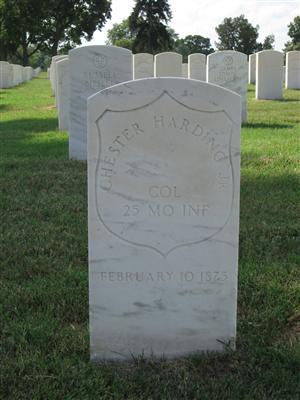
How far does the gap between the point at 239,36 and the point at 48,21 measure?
39392 millimetres

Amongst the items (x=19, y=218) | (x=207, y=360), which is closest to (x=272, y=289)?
(x=207, y=360)

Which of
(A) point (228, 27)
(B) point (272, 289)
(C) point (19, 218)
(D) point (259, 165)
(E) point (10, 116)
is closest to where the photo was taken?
(B) point (272, 289)

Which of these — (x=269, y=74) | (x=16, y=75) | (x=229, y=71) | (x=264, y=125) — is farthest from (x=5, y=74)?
(x=264, y=125)

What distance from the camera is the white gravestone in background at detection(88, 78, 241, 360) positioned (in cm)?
254

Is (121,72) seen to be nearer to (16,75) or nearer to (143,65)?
(143,65)

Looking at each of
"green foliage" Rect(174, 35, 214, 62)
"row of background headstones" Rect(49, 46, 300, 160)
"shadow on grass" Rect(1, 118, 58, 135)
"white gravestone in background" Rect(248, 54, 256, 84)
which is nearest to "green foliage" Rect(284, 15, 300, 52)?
"green foliage" Rect(174, 35, 214, 62)

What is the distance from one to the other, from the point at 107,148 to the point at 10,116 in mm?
12035

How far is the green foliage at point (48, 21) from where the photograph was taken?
45562mm

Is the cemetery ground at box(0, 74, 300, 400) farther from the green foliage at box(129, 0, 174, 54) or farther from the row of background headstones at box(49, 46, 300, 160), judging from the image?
the green foliage at box(129, 0, 174, 54)

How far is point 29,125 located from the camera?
38.4 ft

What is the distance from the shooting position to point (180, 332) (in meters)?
2.76

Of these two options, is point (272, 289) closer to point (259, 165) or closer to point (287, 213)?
point (287, 213)

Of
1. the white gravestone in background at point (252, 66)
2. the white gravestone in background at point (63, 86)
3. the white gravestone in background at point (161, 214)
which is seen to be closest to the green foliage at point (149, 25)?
the white gravestone in background at point (252, 66)

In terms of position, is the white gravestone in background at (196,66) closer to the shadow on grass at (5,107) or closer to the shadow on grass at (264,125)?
the shadow on grass at (5,107)
